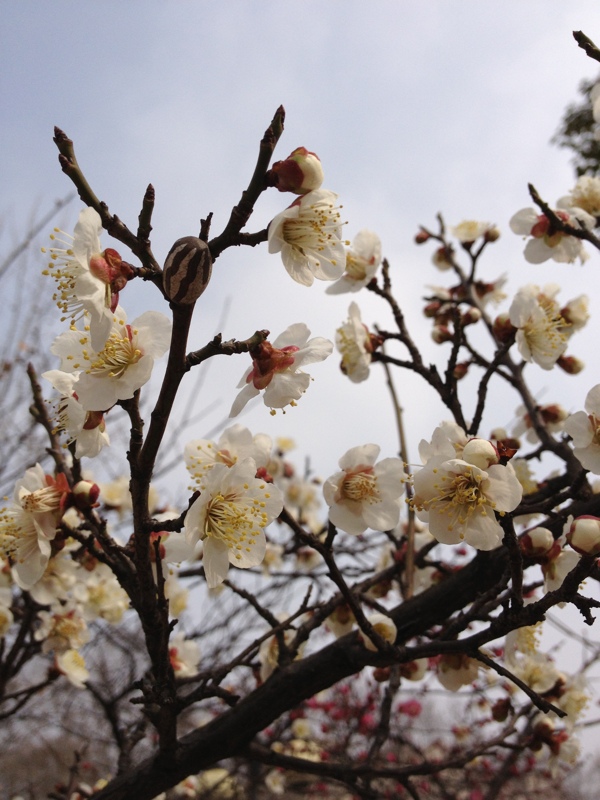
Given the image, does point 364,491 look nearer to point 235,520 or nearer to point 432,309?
point 235,520

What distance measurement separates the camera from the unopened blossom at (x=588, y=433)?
1.20m

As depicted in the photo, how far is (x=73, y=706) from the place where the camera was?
5926mm

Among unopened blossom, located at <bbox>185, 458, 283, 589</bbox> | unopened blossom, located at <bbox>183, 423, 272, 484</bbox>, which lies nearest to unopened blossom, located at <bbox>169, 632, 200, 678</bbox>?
unopened blossom, located at <bbox>183, 423, 272, 484</bbox>

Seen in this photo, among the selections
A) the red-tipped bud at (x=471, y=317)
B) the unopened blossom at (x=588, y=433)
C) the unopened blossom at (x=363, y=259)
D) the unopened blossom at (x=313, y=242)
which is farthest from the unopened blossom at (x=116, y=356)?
the red-tipped bud at (x=471, y=317)

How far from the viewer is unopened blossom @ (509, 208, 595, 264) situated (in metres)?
2.12

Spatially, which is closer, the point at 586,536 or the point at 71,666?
the point at 586,536

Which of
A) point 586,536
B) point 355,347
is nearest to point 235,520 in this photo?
point 586,536

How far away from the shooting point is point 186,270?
2.90 feet

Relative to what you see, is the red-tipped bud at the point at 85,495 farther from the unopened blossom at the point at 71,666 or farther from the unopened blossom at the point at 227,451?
the unopened blossom at the point at 71,666

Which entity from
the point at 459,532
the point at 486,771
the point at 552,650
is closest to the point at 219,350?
the point at 459,532

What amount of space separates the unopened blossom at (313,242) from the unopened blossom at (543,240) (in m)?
1.09

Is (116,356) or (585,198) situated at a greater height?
(585,198)

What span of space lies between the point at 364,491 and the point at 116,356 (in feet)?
2.17

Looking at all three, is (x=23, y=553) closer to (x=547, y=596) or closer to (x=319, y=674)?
(x=319, y=674)
